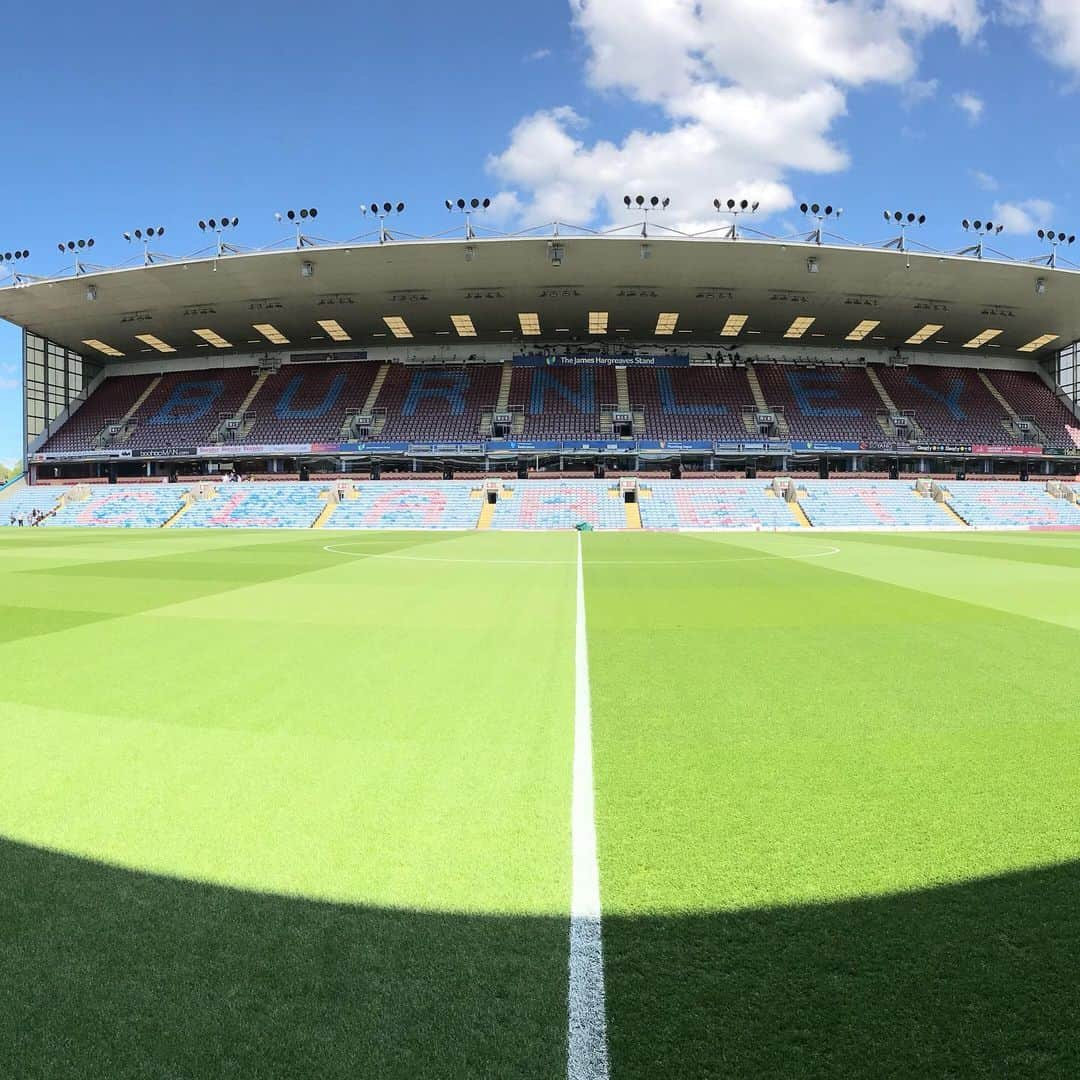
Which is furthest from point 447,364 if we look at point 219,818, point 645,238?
point 219,818

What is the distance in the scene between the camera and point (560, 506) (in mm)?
50969

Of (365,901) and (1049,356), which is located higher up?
Result: (1049,356)

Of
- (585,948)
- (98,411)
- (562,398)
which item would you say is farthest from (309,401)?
(585,948)

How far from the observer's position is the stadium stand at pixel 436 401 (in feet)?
203

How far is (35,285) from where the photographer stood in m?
51.7

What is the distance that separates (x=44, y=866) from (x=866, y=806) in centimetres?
472

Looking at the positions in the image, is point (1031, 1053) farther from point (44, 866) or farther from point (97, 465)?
point (97, 465)

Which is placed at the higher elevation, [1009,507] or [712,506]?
[1009,507]

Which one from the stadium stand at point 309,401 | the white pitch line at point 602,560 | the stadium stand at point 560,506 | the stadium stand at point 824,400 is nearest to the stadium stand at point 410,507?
the stadium stand at point 560,506

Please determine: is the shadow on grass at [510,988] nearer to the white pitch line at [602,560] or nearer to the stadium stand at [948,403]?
the white pitch line at [602,560]

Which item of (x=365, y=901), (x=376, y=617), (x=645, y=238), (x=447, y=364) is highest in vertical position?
(x=447, y=364)

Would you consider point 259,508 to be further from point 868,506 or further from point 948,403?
point 948,403

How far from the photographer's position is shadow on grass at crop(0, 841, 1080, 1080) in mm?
2383

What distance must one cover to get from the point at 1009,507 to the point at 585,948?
60230 mm
